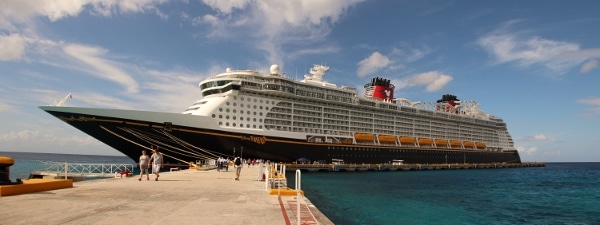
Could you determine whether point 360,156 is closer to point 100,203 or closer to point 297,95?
point 297,95

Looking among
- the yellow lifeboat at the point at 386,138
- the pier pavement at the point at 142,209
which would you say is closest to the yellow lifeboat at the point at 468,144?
the yellow lifeboat at the point at 386,138

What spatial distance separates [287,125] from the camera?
51.9 metres

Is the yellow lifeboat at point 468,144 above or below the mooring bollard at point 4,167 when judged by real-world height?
above

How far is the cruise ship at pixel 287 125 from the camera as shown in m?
39.2

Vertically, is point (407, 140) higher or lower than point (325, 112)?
lower

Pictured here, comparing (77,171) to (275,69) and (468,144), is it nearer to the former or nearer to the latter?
(275,69)

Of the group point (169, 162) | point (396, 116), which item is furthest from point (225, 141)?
point (396, 116)

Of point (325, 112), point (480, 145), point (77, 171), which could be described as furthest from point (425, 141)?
point (77, 171)

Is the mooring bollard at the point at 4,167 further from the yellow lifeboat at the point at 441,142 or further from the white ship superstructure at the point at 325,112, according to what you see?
the yellow lifeboat at the point at 441,142

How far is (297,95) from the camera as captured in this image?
5462 centimetres

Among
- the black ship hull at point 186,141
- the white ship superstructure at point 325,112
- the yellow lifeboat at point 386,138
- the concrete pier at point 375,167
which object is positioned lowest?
the concrete pier at point 375,167

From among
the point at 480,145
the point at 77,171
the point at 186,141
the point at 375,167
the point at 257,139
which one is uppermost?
the point at 480,145

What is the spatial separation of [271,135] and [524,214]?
1244 inches

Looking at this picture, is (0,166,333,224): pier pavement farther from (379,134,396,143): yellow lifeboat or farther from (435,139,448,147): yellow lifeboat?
(435,139,448,147): yellow lifeboat
